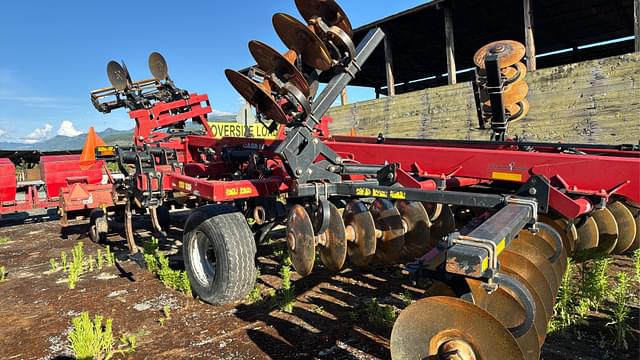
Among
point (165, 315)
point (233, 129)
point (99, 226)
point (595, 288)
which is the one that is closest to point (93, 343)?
point (165, 315)

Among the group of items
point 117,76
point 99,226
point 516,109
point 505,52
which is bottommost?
point 99,226

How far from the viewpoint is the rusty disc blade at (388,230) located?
3307 mm

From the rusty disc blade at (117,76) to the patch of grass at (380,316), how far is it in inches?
235

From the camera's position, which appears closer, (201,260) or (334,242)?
(334,242)

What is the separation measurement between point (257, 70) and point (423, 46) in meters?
14.6

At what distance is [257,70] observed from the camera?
119 inches

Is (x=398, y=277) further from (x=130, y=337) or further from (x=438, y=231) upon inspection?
(x=130, y=337)

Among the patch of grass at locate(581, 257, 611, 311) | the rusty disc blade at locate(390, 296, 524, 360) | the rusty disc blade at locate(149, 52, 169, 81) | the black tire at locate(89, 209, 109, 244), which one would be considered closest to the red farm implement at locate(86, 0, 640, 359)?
the rusty disc blade at locate(390, 296, 524, 360)

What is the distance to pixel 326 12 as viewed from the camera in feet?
10.4

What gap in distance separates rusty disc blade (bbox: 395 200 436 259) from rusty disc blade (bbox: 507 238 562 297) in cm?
90

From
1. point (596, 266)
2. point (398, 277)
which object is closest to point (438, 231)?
point (398, 277)

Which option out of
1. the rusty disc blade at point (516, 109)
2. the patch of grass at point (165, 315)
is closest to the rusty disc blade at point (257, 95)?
the patch of grass at point (165, 315)

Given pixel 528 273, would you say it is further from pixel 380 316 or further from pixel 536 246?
pixel 380 316

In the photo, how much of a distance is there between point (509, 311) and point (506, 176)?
1.08m
